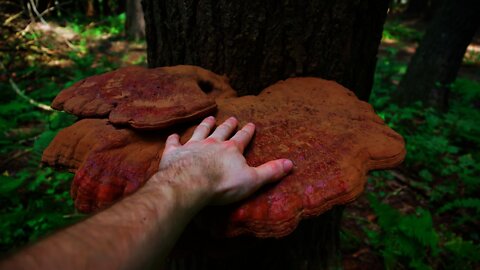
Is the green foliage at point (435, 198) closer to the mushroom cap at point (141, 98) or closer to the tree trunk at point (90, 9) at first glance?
the mushroom cap at point (141, 98)

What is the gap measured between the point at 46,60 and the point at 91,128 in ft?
26.1

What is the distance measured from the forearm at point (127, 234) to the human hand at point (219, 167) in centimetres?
6

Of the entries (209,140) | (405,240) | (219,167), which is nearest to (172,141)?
(209,140)

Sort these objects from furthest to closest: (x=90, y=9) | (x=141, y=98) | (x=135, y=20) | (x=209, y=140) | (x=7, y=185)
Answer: (x=90, y=9), (x=135, y=20), (x=7, y=185), (x=141, y=98), (x=209, y=140)

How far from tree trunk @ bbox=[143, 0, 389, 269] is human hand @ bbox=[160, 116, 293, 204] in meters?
0.54

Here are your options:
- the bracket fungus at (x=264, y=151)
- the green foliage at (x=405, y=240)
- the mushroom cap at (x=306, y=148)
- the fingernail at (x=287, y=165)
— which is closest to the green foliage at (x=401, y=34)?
the green foliage at (x=405, y=240)

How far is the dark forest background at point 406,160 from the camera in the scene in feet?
10.7

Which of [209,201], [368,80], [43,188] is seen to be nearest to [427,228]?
[368,80]

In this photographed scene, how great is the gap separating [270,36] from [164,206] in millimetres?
1359

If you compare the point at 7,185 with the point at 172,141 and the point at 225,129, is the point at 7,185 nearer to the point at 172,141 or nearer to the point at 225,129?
the point at 172,141

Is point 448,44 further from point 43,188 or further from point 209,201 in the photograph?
point 43,188

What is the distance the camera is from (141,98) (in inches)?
70.6

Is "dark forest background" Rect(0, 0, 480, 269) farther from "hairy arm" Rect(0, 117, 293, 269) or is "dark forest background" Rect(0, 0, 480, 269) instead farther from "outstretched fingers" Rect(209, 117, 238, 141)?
"outstretched fingers" Rect(209, 117, 238, 141)

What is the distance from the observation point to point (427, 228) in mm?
3172
